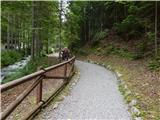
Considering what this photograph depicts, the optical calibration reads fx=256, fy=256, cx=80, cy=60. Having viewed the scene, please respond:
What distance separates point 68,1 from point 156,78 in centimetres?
1813

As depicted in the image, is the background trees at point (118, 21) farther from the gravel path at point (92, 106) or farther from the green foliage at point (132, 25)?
the gravel path at point (92, 106)

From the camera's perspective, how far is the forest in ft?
37.3

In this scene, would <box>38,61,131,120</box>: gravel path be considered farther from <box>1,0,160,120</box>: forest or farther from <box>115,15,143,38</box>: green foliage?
<box>115,15,143,38</box>: green foliage

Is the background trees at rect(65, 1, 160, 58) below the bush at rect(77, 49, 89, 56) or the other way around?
the other way around

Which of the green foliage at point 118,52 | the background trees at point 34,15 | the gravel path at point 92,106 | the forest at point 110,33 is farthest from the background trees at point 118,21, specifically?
the gravel path at point 92,106

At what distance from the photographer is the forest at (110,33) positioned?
Answer: 448 inches

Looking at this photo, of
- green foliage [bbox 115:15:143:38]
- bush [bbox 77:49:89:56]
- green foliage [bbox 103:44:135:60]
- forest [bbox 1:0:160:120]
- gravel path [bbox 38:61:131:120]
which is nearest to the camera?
gravel path [bbox 38:61:131:120]

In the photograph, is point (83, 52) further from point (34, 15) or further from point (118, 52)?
point (34, 15)

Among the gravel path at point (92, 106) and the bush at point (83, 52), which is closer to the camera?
the gravel path at point (92, 106)

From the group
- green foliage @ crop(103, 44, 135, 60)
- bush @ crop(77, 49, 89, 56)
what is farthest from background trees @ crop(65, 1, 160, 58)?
bush @ crop(77, 49, 89, 56)

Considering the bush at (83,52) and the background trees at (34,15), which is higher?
the background trees at (34,15)

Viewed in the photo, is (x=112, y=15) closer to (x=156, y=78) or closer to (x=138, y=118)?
(x=156, y=78)

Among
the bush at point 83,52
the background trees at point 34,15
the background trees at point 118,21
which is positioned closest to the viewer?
the background trees at point 34,15

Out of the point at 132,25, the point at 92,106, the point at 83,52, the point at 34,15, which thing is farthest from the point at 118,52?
the point at 92,106
